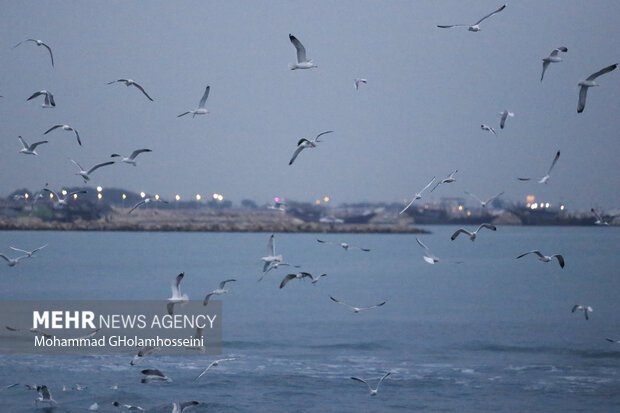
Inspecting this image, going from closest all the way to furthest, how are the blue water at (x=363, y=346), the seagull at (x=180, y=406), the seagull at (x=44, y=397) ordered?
the seagull at (x=180, y=406) → the seagull at (x=44, y=397) → the blue water at (x=363, y=346)

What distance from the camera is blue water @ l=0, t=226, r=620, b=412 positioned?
67.9 ft

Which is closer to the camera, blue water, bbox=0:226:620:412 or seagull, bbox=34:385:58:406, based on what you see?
seagull, bbox=34:385:58:406

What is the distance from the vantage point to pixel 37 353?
25.3 meters

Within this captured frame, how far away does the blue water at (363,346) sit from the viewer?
20688 mm

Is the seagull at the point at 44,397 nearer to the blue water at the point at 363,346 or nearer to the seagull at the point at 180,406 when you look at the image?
the blue water at the point at 363,346

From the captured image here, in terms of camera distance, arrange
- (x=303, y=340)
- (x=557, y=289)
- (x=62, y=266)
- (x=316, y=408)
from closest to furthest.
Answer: (x=316, y=408)
(x=303, y=340)
(x=557, y=289)
(x=62, y=266)

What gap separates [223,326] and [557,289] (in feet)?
107

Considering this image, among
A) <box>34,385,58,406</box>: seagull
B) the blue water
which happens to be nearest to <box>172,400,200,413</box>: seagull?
the blue water

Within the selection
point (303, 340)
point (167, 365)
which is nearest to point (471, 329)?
point (303, 340)

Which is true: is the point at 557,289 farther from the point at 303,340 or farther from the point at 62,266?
the point at 62,266

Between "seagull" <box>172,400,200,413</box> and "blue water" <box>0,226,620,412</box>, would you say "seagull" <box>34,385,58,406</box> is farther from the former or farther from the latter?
"seagull" <box>172,400,200,413</box>

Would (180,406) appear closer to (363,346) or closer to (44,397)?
(44,397)

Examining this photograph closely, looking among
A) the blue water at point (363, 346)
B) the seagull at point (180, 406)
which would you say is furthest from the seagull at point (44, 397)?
the seagull at point (180, 406)

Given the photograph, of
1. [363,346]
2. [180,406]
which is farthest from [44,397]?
[363,346]
